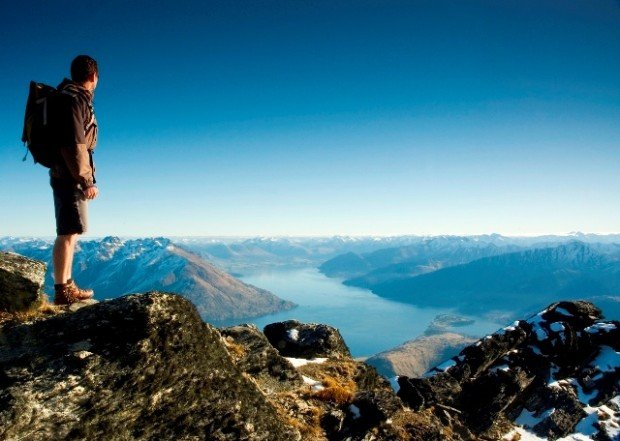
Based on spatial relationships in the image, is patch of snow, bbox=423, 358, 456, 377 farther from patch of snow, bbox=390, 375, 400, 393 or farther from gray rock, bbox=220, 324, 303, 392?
gray rock, bbox=220, 324, 303, 392

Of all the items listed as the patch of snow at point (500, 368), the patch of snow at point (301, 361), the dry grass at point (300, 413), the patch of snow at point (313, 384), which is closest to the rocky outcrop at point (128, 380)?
the dry grass at point (300, 413)

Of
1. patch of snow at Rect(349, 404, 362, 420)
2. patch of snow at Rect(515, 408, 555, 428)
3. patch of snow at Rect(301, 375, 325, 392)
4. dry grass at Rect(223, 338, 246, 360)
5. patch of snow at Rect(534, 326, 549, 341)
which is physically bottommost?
patch of snow at Rect(515, 408, 555, 428)

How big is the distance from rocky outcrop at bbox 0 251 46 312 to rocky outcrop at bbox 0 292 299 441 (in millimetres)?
1471

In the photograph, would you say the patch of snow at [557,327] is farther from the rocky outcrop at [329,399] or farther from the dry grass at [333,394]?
the dry grass at [333,394]

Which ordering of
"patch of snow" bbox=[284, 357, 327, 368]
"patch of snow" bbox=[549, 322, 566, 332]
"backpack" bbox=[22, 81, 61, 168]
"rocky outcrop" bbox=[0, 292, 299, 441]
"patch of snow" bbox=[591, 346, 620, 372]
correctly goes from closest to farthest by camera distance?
"rocky outcrop" bbox=[0, 292, 299, 441], "backpack" bbox=[22, 81, 61, 168], "patch of snow" bbox=[284, 357, 327, 368], "patch of snow" bbox=[549, 322, 566, 332], "patch of snow" bbox=[591, 346, 620, 372]

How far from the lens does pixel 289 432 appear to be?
7.45m

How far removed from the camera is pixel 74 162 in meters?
7.64

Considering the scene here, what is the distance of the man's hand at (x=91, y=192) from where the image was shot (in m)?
8.09

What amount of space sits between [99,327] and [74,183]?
321 cm

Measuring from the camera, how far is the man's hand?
809cm

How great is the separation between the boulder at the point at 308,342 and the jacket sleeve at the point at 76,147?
1118cm

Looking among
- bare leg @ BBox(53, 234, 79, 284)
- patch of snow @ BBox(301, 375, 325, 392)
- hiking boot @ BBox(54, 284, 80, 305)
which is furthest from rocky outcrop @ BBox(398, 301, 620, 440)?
bare leg @ BBox(53, 234, 79, 284)

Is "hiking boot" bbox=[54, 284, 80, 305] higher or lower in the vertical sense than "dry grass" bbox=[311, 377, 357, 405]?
higher

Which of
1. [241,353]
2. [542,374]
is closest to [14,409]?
[241,353]
